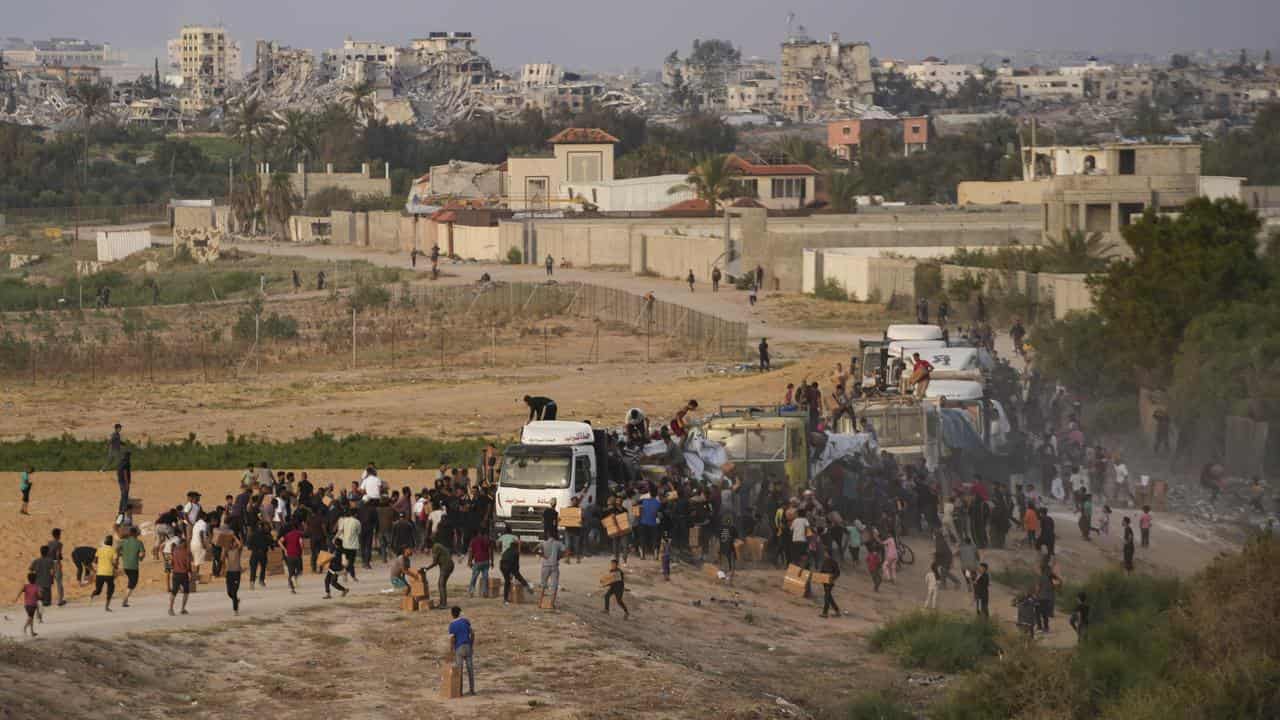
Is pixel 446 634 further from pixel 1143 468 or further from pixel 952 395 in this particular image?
pixel 1143 468

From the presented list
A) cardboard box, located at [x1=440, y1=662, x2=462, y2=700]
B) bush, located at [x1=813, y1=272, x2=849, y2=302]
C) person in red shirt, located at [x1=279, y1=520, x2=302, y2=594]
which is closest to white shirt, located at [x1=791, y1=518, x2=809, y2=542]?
person in red shirt, located at [x1=279, y1=520, x2=302, y2=594]

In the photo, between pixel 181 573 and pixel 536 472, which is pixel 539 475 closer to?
pixel 536 472

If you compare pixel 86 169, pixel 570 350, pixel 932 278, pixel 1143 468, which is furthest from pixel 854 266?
pixel 86 169

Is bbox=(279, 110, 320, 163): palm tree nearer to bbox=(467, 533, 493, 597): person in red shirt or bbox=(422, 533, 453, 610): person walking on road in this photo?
bbox=(467, 533, 493, 597): person in red shirt

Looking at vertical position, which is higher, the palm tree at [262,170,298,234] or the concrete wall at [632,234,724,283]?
the palm tree at [262,170,298,234]

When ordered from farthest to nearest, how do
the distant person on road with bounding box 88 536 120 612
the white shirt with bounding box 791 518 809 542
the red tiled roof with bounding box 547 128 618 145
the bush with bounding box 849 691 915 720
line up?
the red tiled roof with bounding box 547 128 618 145 < the white shirt with bounding box 791 518 809 542 < the distant person on road with bounding box 88 536 120 612 < the bush with bounding box 849 691 915 720

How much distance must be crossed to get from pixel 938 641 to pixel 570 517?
5323 mm

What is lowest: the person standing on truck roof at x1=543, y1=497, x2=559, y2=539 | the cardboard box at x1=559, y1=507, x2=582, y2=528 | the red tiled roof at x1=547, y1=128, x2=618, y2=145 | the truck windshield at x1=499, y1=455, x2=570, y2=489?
the cardboard box at x1=559, y1=507, x2=582, y2=528

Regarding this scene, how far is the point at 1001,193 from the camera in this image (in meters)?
103

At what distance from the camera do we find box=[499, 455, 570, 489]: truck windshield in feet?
87.5

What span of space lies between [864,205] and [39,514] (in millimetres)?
71032

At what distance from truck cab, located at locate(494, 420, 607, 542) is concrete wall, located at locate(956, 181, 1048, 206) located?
72.3 meters

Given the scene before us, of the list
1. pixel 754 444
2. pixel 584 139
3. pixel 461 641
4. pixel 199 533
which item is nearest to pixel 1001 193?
pixel 584 139

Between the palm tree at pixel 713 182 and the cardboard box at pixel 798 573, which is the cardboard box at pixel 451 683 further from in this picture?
the palm tree at pixel 713 182
